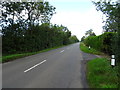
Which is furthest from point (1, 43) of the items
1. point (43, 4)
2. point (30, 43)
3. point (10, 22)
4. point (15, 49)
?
point (43, 4)

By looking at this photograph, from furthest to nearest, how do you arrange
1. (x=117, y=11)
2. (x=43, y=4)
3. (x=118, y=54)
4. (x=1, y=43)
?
(x=43, y=4), (x=1, y=43), (x=118, y=54), (x=117, y=11)

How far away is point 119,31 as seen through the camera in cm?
819

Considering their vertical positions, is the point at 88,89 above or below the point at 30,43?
below

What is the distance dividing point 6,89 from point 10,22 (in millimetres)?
17844

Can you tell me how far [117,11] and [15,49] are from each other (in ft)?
58.0

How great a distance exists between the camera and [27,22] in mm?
23109

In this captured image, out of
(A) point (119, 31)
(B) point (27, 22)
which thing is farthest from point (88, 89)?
(B) point (27, 22)

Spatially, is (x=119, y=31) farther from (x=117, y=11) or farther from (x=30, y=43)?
(x=30, y=43)

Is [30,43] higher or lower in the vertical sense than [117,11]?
lower

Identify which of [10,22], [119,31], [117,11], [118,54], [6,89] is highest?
[10,22]

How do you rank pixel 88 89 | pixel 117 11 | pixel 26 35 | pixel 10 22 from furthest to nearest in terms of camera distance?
pixel 26 35 → pixel 10 22 → pixel 117 11 → pixel 88 89

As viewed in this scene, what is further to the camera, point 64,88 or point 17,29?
point 17,29

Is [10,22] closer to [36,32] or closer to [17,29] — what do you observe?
[17,29]

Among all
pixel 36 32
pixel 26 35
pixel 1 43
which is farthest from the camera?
pixel 36 32
